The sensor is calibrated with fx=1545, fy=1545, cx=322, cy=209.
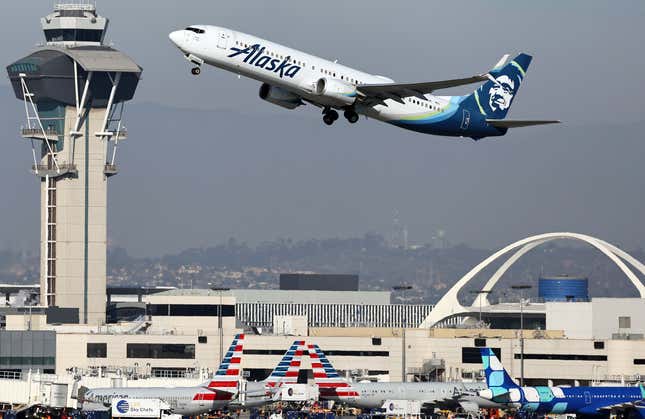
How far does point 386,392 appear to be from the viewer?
143 m

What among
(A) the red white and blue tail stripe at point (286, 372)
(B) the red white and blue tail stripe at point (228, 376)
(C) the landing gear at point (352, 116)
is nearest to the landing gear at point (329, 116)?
(C) the landing gear at point (352, 116)

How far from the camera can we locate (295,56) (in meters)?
101

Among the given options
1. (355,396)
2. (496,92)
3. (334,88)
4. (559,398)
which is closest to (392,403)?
(355,396)

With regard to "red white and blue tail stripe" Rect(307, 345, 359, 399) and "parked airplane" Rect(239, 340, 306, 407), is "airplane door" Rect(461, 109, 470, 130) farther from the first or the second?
"parked airplane" Rect(239, 340, 306, 407)

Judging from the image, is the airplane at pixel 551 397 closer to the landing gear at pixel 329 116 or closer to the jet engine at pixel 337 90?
the landing gear at pixel 329 116

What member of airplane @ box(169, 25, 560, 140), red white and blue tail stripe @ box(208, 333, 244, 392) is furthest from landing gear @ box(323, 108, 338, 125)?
red white and blue tail stripe @ box(208, 333, 244, 392)

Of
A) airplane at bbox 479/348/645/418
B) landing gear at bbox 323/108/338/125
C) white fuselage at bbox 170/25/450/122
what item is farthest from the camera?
airplane at bbox 479/348/645/418

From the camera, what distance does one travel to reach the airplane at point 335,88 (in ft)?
325

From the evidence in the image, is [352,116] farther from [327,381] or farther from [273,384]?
[273,384]

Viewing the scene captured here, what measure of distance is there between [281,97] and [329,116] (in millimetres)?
4862

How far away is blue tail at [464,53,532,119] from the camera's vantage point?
113 metres

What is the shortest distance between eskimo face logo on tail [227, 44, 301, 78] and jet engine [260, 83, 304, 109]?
8.61 feet

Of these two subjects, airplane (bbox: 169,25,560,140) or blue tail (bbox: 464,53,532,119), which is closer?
airplane (bbox: 169,25,560,140)

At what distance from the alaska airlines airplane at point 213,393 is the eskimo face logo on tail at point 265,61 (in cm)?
3961
